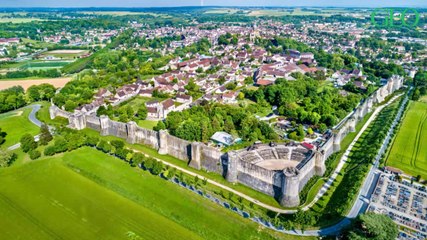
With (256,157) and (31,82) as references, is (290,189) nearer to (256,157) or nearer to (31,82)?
(256,157)

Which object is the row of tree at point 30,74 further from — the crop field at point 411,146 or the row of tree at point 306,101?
the crop field at point 411,146

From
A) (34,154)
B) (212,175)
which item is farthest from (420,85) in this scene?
(34,154)

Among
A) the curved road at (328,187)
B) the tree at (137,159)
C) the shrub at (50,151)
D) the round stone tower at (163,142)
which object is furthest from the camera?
the round stone tower at (163,142)

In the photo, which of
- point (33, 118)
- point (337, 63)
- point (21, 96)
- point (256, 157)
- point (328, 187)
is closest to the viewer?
point (328, 187)

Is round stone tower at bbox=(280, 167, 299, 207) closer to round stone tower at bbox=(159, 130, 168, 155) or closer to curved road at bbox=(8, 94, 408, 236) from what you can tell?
curved road at bbox=(8, 94, 408, 236)

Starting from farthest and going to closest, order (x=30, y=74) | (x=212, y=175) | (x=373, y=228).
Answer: (x=30, y=74) < (x=212, y=175) < (x=373, y=228)

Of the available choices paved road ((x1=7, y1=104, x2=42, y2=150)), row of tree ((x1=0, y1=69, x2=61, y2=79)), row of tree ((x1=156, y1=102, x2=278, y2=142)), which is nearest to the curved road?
paved road ((x1=7, y1=104, x2=42, y2=150))

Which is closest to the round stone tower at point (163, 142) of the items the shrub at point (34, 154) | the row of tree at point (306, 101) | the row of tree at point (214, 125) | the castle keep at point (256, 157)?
the castle keep at point (256, 157)
